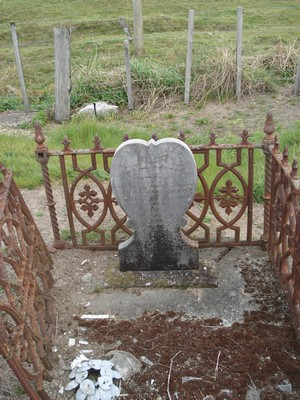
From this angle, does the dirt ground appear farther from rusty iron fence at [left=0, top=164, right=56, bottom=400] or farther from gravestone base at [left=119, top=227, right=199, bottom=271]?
gravestone base at [left=119, top=227, right=199, bottom=271]

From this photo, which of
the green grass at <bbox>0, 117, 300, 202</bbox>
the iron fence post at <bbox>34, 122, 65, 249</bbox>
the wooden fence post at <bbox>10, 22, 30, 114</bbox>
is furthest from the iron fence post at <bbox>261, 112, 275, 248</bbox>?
the wooden fence post at <bbox>10, 22, 30, 114</bbox>

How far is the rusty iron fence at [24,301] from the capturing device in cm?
247

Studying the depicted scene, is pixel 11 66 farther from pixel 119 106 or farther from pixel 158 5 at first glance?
pixel 158 5

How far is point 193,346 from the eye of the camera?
10.3 feet

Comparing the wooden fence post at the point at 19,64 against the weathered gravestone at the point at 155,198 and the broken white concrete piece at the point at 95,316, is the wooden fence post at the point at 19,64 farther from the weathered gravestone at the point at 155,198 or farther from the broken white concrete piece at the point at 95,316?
the broken white concrete piece at the point at 95,316

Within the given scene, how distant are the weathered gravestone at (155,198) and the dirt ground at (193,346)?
1.48 feet

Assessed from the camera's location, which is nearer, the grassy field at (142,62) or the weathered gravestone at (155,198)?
the weathered gravestone at (155,198)

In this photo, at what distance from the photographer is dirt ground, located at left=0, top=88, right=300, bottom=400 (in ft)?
9.25

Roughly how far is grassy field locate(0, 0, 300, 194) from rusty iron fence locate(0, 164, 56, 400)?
2485mm

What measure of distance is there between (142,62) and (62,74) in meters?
2.08

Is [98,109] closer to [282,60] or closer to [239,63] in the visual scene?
[239,63]

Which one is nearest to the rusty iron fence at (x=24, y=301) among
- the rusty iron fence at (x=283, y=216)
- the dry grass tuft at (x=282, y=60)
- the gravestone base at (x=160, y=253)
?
the gravestone base at (x=160, y=253)

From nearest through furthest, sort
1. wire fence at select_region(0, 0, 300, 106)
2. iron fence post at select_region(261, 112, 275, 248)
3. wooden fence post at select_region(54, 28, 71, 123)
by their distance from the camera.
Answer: iron fence post at select_region(261, 112, 275, 248), wooden fence post at select_region(54, 28, 71, 123), wire fence at select_region(0, 0, 300, 106)

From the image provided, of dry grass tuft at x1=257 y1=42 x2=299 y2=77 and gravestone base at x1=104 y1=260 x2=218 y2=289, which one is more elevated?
dry grass tuft at x1=257 y1=42 x2=299 y2=77
